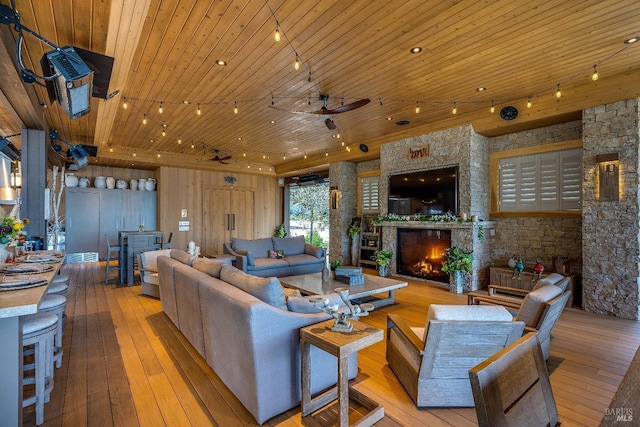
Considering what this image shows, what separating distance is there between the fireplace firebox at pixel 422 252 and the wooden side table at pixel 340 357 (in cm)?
455

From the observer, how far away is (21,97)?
12.0ft

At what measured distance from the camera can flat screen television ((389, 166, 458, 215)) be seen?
6.04 m

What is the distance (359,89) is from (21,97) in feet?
13.9

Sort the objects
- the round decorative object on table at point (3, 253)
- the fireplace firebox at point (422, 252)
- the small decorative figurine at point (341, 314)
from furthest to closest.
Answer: the fireplace firebox at point (422, 252) < the round decorative object on table at point (3, 253) < the small decorative figurine at point (341, 314)

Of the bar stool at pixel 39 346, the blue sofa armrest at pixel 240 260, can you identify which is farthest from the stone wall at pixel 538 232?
the bar stool at pixel 39 346

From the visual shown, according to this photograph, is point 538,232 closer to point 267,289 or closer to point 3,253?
point 267,289

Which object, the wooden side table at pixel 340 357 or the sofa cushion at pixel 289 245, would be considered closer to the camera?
the wooden side table at pixel 340 357

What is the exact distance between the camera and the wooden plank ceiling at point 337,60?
2.77 meters

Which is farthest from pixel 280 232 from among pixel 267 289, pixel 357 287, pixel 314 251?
pixel 267 289

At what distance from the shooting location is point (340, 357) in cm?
182

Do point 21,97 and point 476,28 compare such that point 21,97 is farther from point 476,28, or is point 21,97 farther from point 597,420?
point 597,420

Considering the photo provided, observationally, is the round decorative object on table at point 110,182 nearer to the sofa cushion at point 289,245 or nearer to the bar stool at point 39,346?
the sofa cushion at point 289,245

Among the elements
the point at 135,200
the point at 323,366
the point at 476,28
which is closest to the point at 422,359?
the point at 323,366

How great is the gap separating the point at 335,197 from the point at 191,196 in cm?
468
